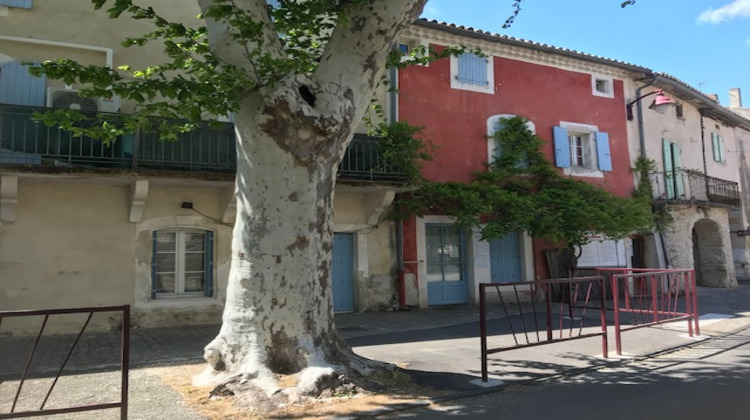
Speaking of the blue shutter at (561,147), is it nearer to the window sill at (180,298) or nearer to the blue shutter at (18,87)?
the window sill at (180,298)

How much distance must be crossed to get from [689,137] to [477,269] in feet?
37.2

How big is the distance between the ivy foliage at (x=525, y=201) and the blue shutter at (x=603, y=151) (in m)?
1.59

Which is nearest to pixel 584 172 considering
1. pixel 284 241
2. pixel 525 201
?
pixel 525 201

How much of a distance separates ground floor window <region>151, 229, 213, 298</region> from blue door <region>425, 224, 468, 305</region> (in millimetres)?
5393

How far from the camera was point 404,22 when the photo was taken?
5.75m

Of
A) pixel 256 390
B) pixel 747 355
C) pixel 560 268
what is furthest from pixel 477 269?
pixel 256 390

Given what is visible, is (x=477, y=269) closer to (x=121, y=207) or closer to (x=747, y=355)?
(x=747, y=355)

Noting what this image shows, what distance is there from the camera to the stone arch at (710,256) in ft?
59.7

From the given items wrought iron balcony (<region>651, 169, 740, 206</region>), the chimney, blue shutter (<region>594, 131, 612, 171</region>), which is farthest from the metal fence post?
the chimney

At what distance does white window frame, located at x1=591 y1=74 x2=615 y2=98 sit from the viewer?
16156mm

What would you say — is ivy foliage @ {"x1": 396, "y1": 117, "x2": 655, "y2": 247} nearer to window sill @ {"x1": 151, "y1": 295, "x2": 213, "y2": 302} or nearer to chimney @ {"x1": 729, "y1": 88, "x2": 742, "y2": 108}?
window sill @ {"x1": 151, "y1": 295, "x2": 213, "y2": 302}

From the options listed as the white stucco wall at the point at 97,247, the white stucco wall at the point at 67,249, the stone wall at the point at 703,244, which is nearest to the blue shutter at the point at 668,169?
the stone wall at the point at 703,244

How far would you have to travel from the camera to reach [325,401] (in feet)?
15.7

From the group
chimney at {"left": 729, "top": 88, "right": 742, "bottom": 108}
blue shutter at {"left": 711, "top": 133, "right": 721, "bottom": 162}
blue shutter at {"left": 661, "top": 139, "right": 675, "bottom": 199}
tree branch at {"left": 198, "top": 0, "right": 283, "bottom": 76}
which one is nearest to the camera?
tree branch at {"left": 198, "top": 0, "right": 283, "bottom": 76}
